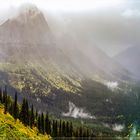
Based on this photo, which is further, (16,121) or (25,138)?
(16,121)

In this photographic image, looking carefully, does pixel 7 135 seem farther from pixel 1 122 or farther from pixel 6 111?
pixel 6 111

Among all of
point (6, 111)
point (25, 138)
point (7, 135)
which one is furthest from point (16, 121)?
point (7, 135)

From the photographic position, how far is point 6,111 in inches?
7781

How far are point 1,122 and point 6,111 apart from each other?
4642 cm

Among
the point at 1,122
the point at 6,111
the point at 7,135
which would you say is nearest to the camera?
the point at 7,135

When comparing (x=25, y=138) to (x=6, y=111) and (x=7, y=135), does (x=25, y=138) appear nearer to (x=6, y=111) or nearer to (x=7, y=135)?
(x=7, y=135)

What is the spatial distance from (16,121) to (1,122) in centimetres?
4669

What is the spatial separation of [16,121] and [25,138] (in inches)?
1739

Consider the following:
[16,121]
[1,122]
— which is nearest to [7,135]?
[1,122]

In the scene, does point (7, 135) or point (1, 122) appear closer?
point (7, 135)

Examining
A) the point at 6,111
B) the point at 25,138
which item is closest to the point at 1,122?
the point at 25,138

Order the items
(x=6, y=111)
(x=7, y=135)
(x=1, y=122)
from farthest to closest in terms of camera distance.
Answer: (x=6, y=111), (x=1, y=122), (x=7, y=135)

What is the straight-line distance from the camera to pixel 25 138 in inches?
6088

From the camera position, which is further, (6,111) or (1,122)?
(6,111)
